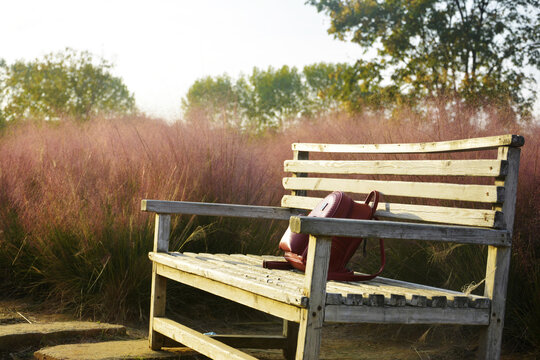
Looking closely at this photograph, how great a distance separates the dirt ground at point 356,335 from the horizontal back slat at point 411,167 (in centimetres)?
86

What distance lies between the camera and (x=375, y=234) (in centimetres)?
221

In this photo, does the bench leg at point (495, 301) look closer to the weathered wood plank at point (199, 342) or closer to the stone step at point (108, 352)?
the weathered wood plank at point (199, 342)

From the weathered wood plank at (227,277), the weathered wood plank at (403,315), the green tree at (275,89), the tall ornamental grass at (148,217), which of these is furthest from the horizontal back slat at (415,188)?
the green tree at (275,89)

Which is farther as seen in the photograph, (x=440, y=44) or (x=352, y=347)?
(x=440, y=44)

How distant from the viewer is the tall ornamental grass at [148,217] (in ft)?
11.9

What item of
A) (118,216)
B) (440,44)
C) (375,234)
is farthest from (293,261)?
(440,44)

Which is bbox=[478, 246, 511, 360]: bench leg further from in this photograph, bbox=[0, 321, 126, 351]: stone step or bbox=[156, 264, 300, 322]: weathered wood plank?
bbox=[0, 321, 126, 351]: stone step

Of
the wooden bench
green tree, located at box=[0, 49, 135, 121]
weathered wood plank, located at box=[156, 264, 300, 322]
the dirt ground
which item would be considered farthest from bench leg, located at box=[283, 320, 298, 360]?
green tree, located at box=[0, 49, 135, 121]

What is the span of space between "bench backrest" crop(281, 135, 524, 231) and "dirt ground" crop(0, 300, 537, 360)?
777 millimetres

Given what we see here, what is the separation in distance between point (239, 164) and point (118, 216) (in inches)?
39.5

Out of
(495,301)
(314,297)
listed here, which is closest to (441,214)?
(495,301)

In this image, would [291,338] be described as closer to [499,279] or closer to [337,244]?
[337,244]

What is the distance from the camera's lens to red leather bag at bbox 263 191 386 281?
8.73ft

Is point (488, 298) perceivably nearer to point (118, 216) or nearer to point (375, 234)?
point (375, 234)
